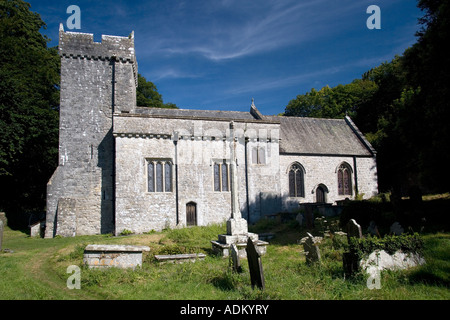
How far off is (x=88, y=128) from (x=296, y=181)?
48.1 feet

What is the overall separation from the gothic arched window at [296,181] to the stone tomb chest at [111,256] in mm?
15887

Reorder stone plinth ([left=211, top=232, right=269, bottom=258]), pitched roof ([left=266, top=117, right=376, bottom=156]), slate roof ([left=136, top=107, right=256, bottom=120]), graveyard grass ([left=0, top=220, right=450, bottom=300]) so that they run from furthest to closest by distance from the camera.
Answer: pitched roof ([left=266, top=117, right=376, bottom=156]) → slate roof ([left=136, top=107, right=256, bottom=120]) → stone plinth ([left=211, top=232, right=269, bottom=258]) → graveyard grass ([left=0, top=220, right=450, bottom=300])

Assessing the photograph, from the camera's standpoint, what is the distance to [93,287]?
22.5 feet

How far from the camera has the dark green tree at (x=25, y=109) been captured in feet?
64.3

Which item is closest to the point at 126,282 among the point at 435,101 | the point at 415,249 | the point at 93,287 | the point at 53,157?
the point at 93,287

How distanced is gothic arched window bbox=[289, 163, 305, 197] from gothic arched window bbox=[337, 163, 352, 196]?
3.24 m

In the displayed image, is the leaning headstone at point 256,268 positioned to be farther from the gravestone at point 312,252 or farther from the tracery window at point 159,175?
the tracery window at point 159,175

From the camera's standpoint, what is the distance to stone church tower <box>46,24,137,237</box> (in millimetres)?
19234

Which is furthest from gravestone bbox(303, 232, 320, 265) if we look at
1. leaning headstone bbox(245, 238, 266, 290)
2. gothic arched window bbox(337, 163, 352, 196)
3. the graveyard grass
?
gothic arched window bbox(337, 163, 352, 196)

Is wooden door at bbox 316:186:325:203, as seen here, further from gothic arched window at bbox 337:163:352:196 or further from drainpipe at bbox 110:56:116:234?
drainpipe at bbox 110:56:116:234

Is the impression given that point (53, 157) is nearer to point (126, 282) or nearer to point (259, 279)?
point (126, 282)

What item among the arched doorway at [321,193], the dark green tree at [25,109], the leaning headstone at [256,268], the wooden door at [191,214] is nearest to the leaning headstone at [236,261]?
the leaning headstone at [256,268]

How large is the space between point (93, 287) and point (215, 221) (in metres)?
12.8

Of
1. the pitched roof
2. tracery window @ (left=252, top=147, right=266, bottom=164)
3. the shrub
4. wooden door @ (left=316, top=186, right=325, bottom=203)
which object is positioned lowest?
the shrub
